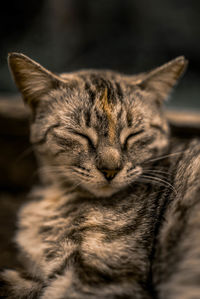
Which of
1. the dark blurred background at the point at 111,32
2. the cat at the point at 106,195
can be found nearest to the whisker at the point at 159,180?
the cat at the point at 106,195

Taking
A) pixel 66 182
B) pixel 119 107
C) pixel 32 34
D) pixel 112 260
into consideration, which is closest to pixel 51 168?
pixel 66 182

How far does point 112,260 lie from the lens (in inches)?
49.7

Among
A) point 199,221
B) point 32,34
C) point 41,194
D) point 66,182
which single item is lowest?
point 41,194

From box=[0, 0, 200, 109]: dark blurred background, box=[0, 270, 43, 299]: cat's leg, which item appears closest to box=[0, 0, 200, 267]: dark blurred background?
box=[0, 0, 200, 109]: dark blurred background

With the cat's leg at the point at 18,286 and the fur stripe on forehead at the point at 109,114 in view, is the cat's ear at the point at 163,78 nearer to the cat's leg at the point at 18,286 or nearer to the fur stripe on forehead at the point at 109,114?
the fur stripe on forehead at the point at 109,114

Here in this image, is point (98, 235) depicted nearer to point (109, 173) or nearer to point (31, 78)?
point (109, 173)

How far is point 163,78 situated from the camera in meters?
1.75

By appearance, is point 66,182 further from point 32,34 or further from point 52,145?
point 32,34

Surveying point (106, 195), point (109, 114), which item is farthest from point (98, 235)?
point (109, 114)

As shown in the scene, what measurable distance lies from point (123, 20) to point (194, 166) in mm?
1833

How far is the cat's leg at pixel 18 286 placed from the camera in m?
1.33

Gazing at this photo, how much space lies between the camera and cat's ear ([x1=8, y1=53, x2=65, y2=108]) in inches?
60.4

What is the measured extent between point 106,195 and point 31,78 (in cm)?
76

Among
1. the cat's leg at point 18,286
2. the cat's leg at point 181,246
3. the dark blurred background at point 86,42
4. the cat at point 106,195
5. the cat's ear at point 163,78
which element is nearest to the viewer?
→ the cat's leg at point 181,246
